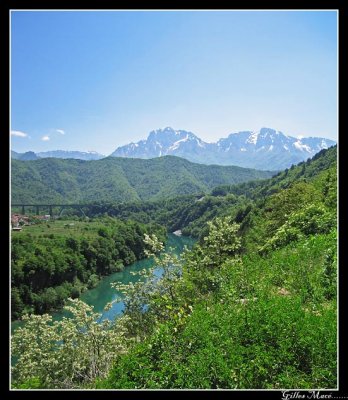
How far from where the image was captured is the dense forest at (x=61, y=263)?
3272cm

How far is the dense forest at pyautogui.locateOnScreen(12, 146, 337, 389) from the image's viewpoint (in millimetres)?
3252

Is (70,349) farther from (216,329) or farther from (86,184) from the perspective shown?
(86,184)

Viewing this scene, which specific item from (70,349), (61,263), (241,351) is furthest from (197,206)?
(241,351)

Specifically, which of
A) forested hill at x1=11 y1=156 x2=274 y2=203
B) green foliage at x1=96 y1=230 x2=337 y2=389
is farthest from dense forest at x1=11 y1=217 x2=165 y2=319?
forested hill at x1=11 y1=156 x2=274 y2=203

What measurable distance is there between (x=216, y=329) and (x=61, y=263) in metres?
38.4

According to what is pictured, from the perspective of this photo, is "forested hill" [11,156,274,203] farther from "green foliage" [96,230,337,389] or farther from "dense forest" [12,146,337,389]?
"green foliage" [96,230,337,389]

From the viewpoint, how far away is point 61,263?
1556 inches

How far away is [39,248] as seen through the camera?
129 feet

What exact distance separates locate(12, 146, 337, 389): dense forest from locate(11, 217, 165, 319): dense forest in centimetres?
1977

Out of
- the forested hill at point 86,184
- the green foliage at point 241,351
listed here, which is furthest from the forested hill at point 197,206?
the green foliage at point 241,351

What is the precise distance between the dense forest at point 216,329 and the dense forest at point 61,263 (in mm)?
19772

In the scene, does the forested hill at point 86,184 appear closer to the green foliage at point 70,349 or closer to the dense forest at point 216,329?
the green foliage at point 70,349

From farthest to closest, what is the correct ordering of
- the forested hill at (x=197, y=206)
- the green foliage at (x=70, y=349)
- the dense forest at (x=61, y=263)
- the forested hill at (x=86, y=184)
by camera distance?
the forested hill at (x=86, y=184) → the forested hill at (x=197, y=206) → the dense forest at (x=61, y=263) → the green foliage at (x=70, y=349)
